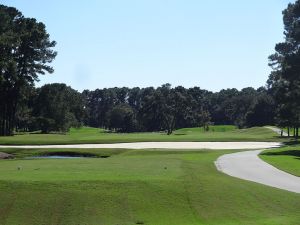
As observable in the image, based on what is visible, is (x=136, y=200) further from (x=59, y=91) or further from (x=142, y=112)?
(x=142, y=112)

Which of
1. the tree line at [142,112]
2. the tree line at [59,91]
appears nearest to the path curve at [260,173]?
the tree line at [59,91]

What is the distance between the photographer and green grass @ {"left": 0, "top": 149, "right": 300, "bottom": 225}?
16797 millimetres

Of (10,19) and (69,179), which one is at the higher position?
(10,19)

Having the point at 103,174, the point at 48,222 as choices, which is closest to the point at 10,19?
the point at 103,174

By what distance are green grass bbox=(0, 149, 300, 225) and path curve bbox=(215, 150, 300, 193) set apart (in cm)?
207

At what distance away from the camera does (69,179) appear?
1989 cm

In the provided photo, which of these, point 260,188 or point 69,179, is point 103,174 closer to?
point 69,179

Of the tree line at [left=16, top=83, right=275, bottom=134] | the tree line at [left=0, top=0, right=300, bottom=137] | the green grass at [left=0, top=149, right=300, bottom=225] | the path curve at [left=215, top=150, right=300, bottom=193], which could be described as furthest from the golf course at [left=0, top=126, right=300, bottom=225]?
the tree line at [left=16, top=83, right=275, bottom=134]

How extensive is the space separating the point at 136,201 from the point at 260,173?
38.0ft

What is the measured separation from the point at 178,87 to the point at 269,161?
134 metres

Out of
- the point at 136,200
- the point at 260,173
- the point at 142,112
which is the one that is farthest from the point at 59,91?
the point at 136,200

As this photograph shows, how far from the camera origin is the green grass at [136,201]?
16.8 metres

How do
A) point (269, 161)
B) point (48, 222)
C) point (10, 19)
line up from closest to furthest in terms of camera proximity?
point (48, 222)
point (269, 161)
point (10, 19)

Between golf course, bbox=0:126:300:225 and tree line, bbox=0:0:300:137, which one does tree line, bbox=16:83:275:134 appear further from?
golf course, bbox=0:126:300:225
